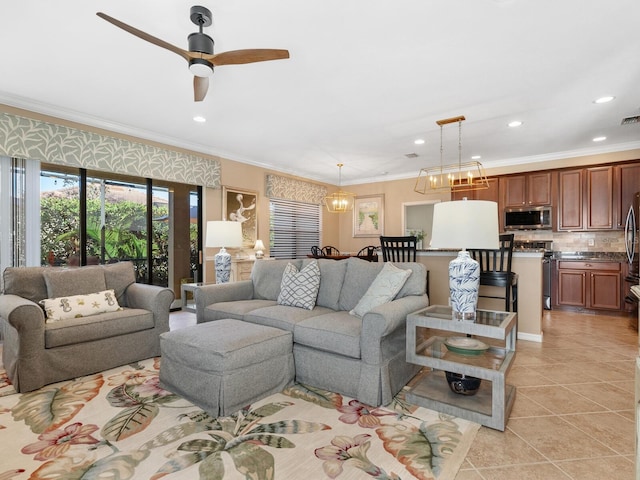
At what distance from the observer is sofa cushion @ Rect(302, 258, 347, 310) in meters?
3.16

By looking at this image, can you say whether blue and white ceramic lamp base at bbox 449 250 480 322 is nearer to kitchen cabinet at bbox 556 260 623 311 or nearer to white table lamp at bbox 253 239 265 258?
white table lamp at bbox 253 239 265 258

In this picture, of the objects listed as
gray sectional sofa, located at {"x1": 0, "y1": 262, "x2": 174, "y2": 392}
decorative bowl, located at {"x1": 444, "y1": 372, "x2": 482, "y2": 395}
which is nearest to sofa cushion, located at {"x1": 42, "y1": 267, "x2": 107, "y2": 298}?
gray sectional sofa, located at {"x1": 0, "y1": 262, "x2": 174, "y2": 392}

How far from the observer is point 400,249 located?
4.11m

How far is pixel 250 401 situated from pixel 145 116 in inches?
141

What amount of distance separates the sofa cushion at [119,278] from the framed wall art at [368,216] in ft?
17.4

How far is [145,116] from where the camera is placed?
162 inches

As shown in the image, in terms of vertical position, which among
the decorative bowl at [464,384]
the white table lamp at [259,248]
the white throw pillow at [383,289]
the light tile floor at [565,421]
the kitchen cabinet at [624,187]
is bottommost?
the light tile floor at [565,421]

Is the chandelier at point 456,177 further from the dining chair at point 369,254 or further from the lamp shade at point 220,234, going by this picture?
the lamp shade at point 220,234

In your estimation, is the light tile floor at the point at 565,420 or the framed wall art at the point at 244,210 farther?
the framed wall art at the point at 244,210

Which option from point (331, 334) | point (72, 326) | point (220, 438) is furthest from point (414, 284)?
point (72, 326)

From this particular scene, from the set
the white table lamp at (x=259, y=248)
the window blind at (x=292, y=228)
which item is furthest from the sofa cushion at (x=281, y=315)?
the window blind at (x=292, y=228)

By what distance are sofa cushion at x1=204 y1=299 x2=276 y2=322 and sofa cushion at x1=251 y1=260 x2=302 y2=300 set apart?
0.70 feet

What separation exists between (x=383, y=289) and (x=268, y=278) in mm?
1467

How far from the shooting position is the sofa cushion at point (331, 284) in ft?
10.4
